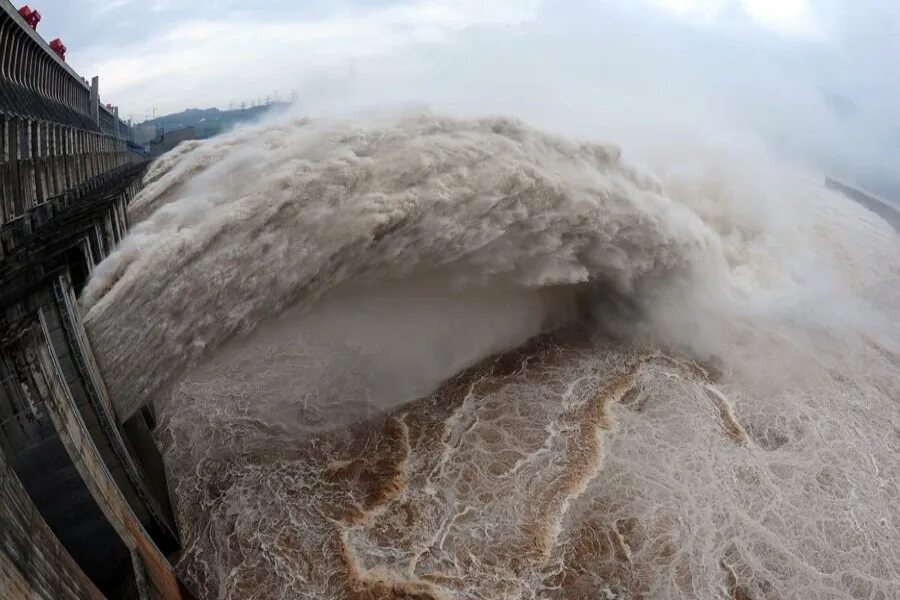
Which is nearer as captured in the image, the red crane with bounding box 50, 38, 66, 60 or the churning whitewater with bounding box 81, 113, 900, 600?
the churning whitewater with bounding box 81, 113, 900, 600

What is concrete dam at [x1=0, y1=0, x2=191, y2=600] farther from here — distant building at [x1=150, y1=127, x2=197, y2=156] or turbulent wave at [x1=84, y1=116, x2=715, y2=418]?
distant building at [x1=150, y1=127, x2=197, y2=156]

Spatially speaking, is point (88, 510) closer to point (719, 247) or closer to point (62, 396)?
point (62, 396)

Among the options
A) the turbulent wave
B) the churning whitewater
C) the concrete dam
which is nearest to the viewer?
the concrete dam

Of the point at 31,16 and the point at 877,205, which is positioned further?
the point at 877,205

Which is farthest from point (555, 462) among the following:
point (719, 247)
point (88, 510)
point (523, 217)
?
point (719, 247)

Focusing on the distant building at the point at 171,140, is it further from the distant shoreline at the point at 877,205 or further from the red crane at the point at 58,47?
the distant shoreline at the point at 877,205

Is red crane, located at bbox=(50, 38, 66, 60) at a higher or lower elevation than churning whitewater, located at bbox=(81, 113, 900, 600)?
higher

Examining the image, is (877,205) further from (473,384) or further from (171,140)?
(171,140)

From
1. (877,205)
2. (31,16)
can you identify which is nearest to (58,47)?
(31,16)

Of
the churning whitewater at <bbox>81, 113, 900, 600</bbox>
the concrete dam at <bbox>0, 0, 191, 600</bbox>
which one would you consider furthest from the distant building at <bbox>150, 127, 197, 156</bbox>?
the concrete dam at <bbox>0, 0, 191, 600</bbox>
